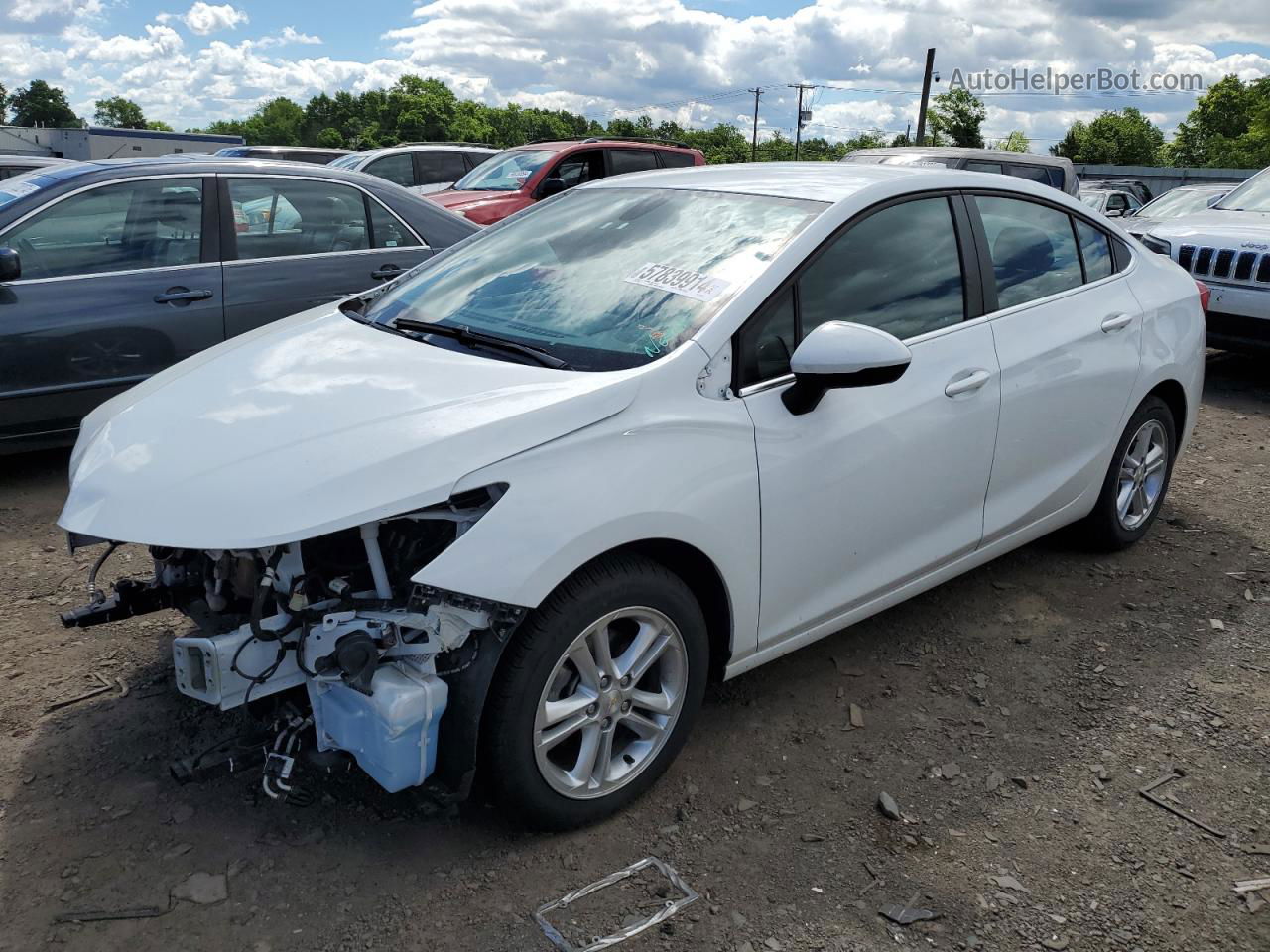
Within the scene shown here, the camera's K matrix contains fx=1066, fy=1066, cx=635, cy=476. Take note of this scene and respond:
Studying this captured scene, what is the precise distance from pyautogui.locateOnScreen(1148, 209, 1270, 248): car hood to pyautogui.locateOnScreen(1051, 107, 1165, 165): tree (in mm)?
62373

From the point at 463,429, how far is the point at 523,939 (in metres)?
1.17

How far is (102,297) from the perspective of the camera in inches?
205

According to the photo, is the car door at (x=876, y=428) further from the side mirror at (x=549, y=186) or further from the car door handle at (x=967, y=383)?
the side mirror at (x=549, y=186)

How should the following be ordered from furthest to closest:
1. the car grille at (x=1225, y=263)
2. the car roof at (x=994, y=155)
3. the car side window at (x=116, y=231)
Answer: the car roof at (x=994, y=155)
the car grille at (x=1225, y=263)
the car side window at (x=116, y=231)

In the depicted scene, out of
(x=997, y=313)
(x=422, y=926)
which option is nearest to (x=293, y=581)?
(x=422, y=926)

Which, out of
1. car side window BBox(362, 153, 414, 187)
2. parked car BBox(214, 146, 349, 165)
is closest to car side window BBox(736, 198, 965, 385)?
car side window BBox(362, 153, 414, 187)

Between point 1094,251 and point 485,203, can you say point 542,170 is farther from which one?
point 1094,251

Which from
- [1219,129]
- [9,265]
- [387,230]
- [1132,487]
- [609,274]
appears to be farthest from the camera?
[1219,129]

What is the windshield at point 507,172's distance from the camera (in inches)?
453

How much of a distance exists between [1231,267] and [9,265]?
7.97m

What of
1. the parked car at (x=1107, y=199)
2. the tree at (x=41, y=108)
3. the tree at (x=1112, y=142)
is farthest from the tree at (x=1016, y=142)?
the tree at (x=41, y=108)

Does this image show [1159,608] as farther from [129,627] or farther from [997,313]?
[129,627]

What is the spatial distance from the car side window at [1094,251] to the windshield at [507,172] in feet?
25.9

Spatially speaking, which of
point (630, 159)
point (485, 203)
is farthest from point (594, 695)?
point (630, 159)
